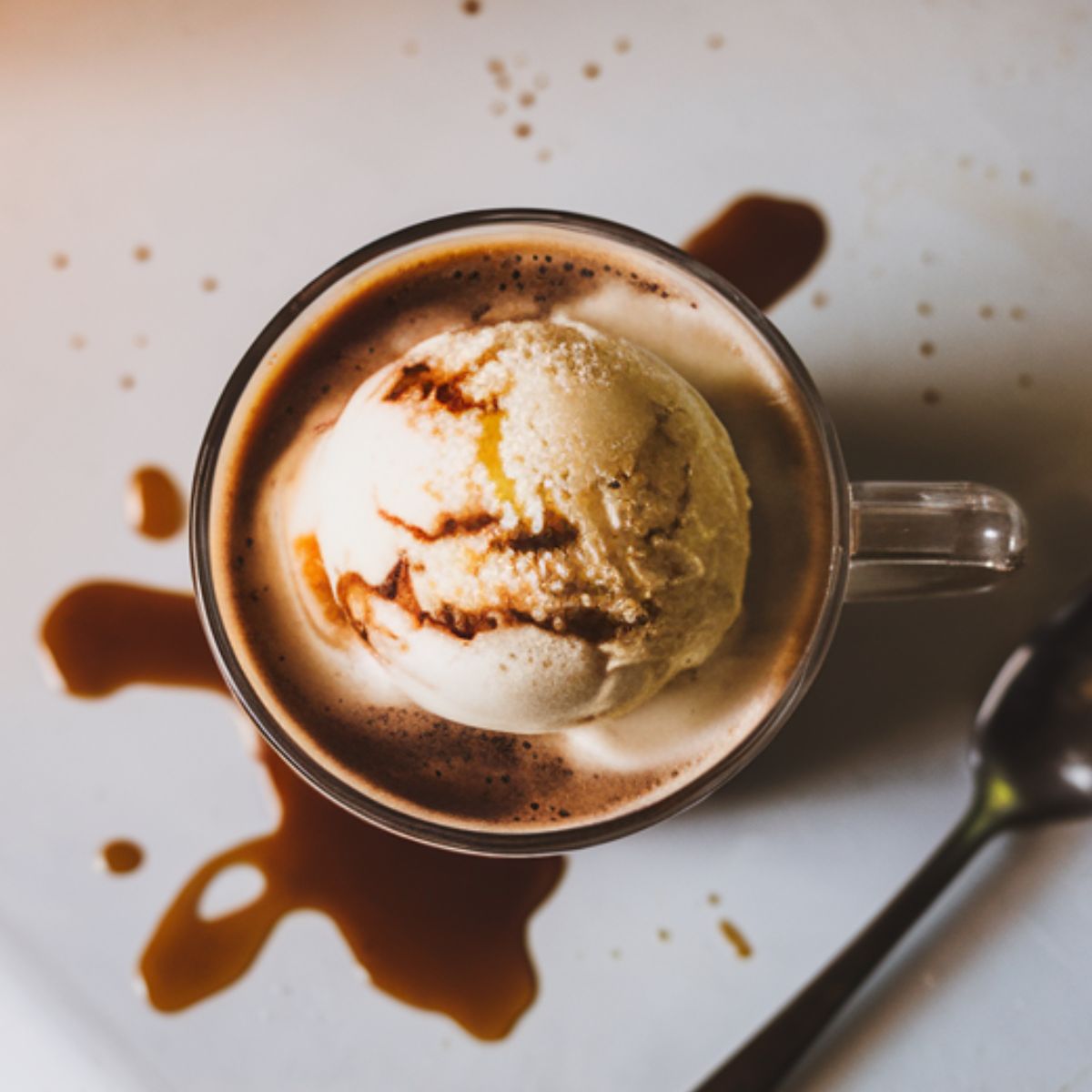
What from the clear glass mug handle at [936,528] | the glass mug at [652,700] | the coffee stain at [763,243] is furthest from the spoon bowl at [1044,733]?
the coffee stain at [763,243]

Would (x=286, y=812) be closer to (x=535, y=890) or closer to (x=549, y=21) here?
(x=535, y=890)

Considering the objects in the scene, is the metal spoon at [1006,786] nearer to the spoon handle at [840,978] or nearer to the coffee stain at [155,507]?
the spoon handle at [840,978]

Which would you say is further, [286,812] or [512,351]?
[286,812]

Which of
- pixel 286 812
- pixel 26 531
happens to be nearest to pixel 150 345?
pixel 26 531

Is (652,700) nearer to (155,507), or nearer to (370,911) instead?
(370,911)

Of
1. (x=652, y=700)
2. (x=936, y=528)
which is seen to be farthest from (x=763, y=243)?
(x=652, y=700)

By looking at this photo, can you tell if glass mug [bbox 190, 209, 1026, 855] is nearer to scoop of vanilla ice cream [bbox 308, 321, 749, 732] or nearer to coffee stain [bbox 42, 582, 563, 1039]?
scoop of vanilla ice cream [bbox 308, 321, 749, 732]
